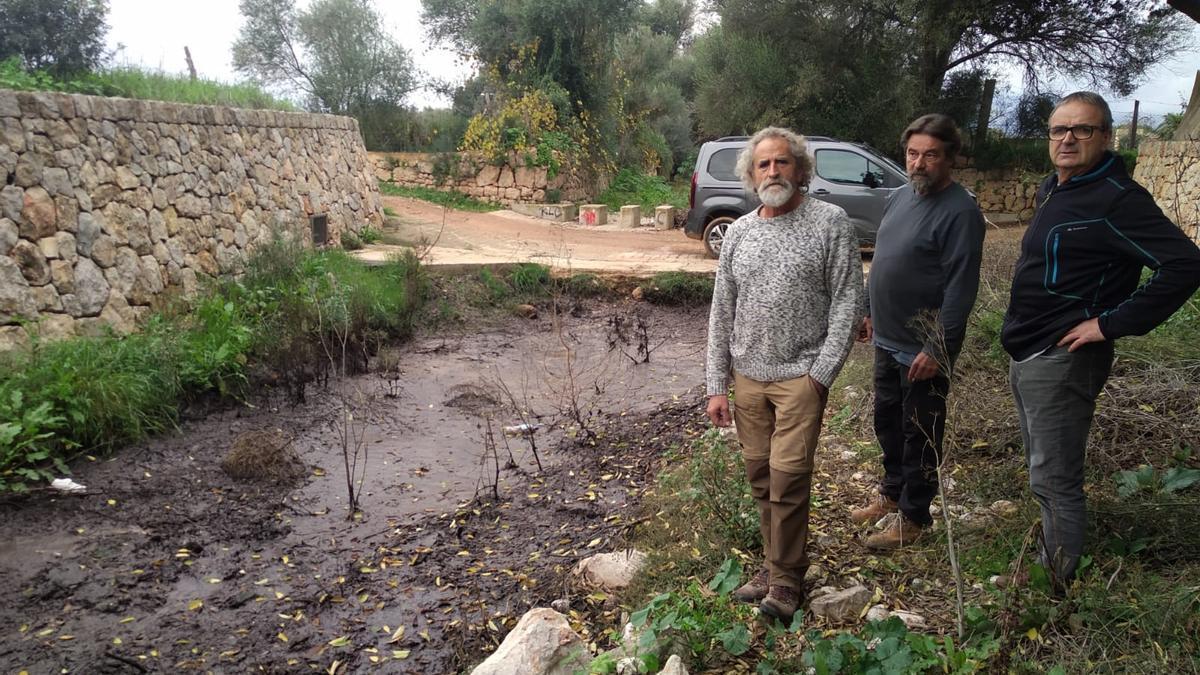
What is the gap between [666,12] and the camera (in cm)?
3089

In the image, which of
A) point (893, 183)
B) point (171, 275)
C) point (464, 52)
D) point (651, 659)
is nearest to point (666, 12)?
point (464, 52)

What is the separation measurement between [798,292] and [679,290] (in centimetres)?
699

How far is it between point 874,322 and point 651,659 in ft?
5.19

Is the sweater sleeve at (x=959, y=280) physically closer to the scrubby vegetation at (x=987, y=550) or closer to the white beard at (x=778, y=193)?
the scrubby vegetation at (x=987, y=550)

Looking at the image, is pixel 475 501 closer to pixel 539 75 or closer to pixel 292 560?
pixel 292 560

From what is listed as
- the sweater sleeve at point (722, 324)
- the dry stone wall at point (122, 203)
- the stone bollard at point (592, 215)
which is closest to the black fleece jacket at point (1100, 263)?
the sweater sleeve at point (722, 324)

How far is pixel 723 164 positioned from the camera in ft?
36.6

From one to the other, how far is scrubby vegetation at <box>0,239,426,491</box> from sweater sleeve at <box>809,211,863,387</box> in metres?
4.09

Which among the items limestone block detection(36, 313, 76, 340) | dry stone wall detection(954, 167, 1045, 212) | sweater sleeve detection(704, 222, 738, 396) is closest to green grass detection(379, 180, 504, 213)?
dry stone wall detection(954, 167, 1045, 212)

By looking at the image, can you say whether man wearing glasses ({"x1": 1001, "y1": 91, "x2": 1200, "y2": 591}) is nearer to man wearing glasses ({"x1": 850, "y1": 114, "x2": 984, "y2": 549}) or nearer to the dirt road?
man wearing glasses ({"x1": 850, "y1": 114, "x2": 984, "y2": 549})

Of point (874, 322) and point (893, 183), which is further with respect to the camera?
point (893, 183)

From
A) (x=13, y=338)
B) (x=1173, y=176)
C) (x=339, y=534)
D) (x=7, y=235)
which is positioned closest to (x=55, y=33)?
(x=7, y=235)

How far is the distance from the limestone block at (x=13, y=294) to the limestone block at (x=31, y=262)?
0.15 feet

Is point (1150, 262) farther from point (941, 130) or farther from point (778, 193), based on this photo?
point (778, 193)
